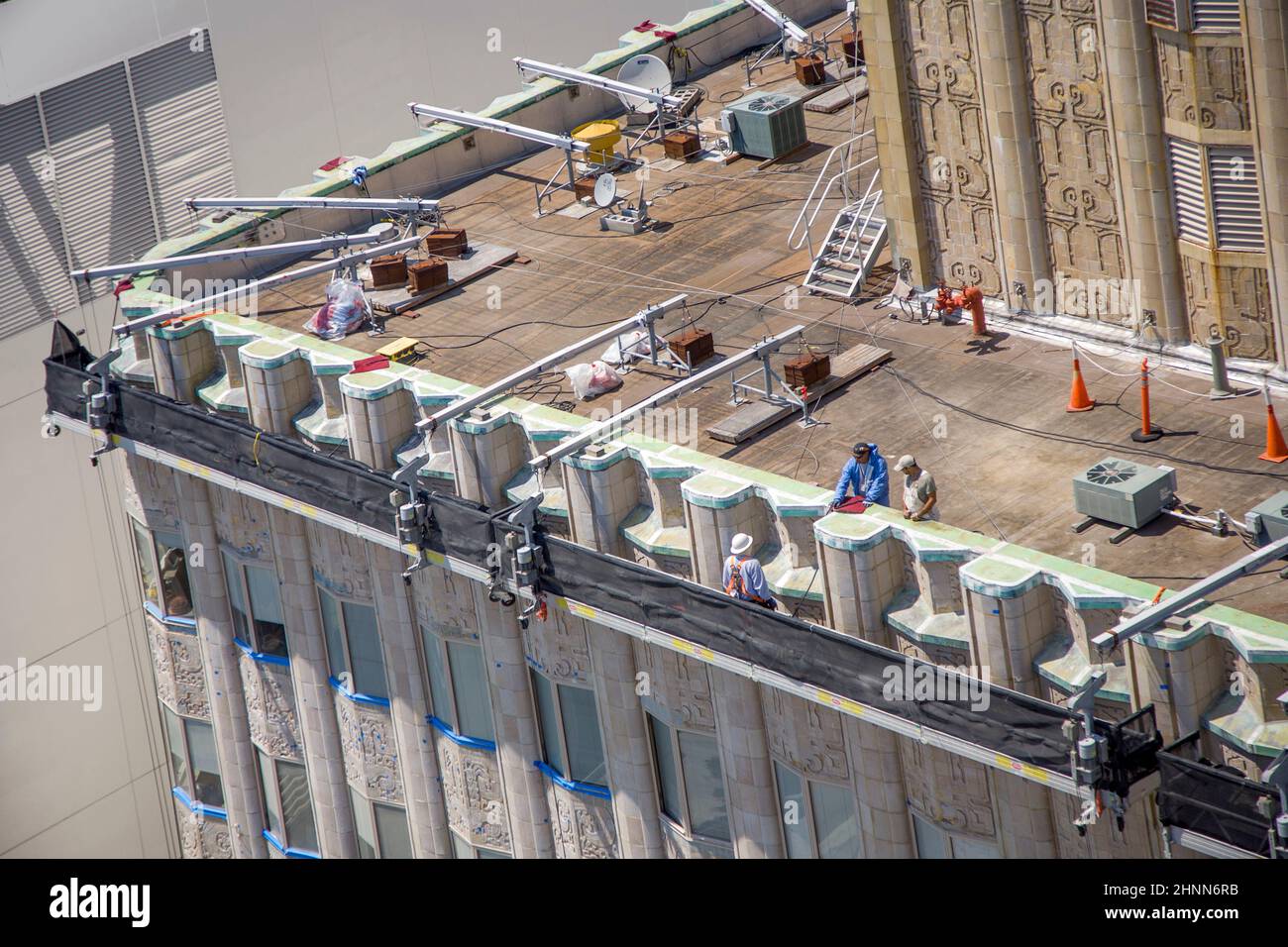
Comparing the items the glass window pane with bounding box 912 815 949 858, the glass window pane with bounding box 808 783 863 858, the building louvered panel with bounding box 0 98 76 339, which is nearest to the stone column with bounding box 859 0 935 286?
the glass window pane with bounding box 808 783 863 858

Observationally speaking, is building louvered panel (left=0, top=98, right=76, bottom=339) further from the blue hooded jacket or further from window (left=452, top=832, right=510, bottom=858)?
the blue hooded jacket

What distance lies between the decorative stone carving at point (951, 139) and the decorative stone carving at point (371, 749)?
15329 mm

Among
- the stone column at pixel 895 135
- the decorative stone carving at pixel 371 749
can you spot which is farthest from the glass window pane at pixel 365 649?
the stone column at pixel 895 135

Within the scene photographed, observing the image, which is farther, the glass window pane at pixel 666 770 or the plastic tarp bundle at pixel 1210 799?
the glass window pane at pixel 666 770

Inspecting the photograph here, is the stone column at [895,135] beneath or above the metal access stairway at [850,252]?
above

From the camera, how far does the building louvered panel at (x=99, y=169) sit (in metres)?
56.4

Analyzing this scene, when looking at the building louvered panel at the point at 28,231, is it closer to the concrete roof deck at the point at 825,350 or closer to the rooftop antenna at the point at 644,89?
the concrete roof deck at the point at 825,350

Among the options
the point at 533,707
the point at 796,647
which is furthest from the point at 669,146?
the point at 796,647

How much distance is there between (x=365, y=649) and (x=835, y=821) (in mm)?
12616

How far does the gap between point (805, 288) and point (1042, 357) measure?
630cm

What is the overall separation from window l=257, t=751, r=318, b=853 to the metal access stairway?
53.4 feet

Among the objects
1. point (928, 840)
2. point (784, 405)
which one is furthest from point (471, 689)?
point (928, 840)

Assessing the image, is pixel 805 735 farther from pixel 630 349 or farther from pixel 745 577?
pixel 630 349

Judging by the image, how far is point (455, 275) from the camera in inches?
1916
